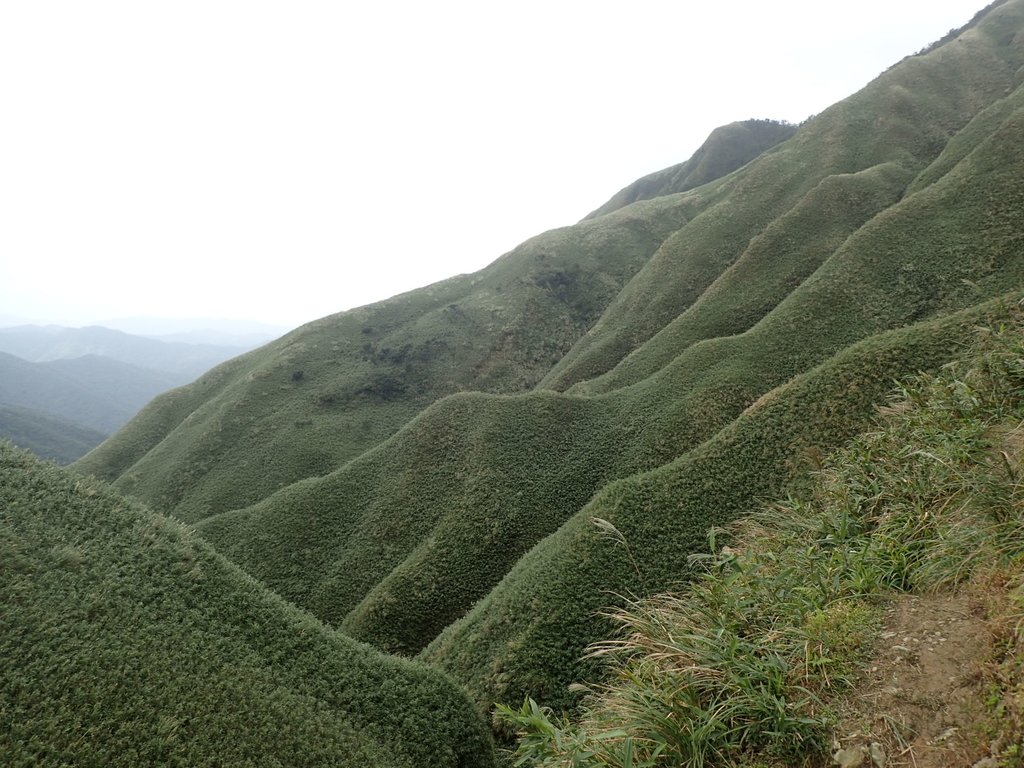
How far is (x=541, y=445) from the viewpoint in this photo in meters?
36.0

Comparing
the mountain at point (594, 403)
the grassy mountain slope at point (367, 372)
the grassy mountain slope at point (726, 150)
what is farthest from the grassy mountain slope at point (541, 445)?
the grassy mountain slope at point (726, 150)

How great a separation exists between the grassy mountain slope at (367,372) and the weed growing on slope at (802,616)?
54772 millimetres

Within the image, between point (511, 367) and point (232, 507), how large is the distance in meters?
41.7

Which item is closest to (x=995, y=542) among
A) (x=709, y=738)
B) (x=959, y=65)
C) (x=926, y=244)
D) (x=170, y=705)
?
(x=709, y=738)

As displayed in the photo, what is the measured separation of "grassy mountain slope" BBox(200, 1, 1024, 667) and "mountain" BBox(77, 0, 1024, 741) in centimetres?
18

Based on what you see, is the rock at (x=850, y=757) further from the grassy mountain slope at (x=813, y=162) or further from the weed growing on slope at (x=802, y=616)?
the grassy mountain slope at (x=813, y=162)

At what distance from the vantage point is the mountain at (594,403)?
2130 cm

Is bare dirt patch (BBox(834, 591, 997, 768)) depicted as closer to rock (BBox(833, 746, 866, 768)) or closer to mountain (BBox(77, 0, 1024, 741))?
rock (BBox(833, 746, 866, 768))

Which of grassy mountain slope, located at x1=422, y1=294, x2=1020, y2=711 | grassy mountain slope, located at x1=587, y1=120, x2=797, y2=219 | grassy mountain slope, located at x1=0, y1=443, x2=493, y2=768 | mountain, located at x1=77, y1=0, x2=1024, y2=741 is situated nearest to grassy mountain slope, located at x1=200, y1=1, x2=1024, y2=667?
mountain, located at x1=77, y1=0, x2=1024, y2=741

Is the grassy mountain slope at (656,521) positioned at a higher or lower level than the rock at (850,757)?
lower

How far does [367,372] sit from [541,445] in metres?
46.6

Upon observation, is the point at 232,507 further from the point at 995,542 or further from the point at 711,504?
the point at 995,542

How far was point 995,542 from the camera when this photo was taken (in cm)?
674

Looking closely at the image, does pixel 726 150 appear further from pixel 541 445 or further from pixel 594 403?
pixel 541 445
